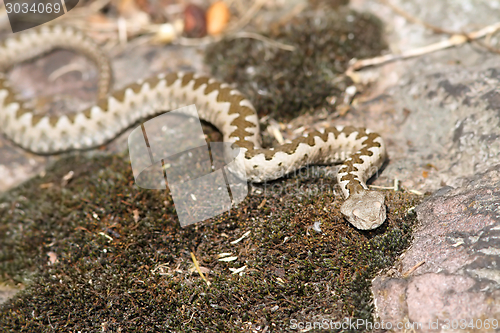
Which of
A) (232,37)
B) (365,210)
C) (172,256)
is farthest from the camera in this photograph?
(232,37)

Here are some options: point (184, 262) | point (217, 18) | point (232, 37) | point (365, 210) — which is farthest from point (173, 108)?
point (365, 210)

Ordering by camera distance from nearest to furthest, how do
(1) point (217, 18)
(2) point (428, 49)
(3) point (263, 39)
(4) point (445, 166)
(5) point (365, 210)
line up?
1. (5) point (365, 210)
2. (4) point (445, 166)
3. (2) point (428, 49)
4. (3) point (263, 39)
5. (1) point (217, 18)

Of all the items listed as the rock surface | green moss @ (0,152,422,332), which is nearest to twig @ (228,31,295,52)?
the rock surface

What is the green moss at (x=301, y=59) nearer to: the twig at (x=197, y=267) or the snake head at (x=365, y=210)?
the snake head at (x=365, y=210)

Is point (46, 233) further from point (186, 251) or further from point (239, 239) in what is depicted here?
point (239, 239)

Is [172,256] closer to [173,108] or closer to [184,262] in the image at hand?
[184,262]

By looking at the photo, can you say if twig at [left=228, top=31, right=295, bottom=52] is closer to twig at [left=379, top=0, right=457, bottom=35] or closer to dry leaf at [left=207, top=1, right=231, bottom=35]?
dry leaf at [left=207, top=1, right=231, bottom=35]
